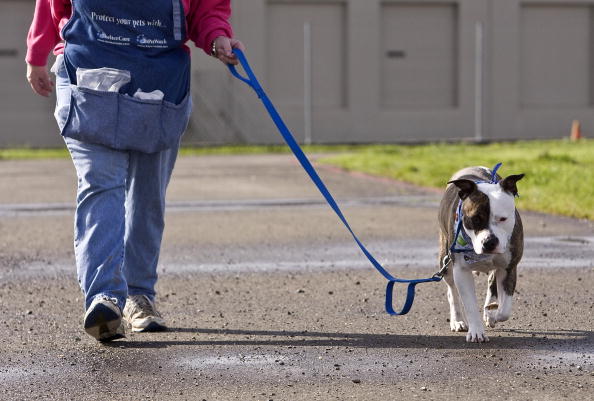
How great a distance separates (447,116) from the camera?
36031 mm

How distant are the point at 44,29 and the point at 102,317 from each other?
1.55 metres

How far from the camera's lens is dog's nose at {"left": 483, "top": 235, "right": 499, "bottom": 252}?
5422mm

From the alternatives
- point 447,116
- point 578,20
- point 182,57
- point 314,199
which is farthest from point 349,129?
point 182,57

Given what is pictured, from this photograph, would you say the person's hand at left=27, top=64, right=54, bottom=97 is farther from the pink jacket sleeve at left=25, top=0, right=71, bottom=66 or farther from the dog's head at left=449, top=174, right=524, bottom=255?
the dog's head at left=449, top=174, right=524, bottom=255

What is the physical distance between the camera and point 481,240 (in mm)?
5441

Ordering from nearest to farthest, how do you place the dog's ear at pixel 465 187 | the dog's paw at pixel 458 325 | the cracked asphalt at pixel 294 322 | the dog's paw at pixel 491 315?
1. the cracked asphalt at pixel 294 322
2. the dog's ear at pixel 465 187
3. the dog's paw at pixel 491 315
4. the dog's paw at pixel 458 325

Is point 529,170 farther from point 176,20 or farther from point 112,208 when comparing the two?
point 112,208

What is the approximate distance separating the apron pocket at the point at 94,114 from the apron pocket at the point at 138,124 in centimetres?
4

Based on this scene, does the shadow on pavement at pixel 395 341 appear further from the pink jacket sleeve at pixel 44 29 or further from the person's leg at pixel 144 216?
the pink jacket sleeve at pixel 44 29

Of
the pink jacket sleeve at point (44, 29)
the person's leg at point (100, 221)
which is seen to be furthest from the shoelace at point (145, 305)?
the pink jacket sleeve at point (44, 29)

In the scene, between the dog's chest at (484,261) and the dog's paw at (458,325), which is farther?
the dog's paw at (458,325)

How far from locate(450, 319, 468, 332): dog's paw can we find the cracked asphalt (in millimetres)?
52

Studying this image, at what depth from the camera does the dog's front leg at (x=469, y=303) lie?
5656 millimetres

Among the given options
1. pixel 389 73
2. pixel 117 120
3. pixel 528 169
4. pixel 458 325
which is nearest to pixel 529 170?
pixel 528 169
